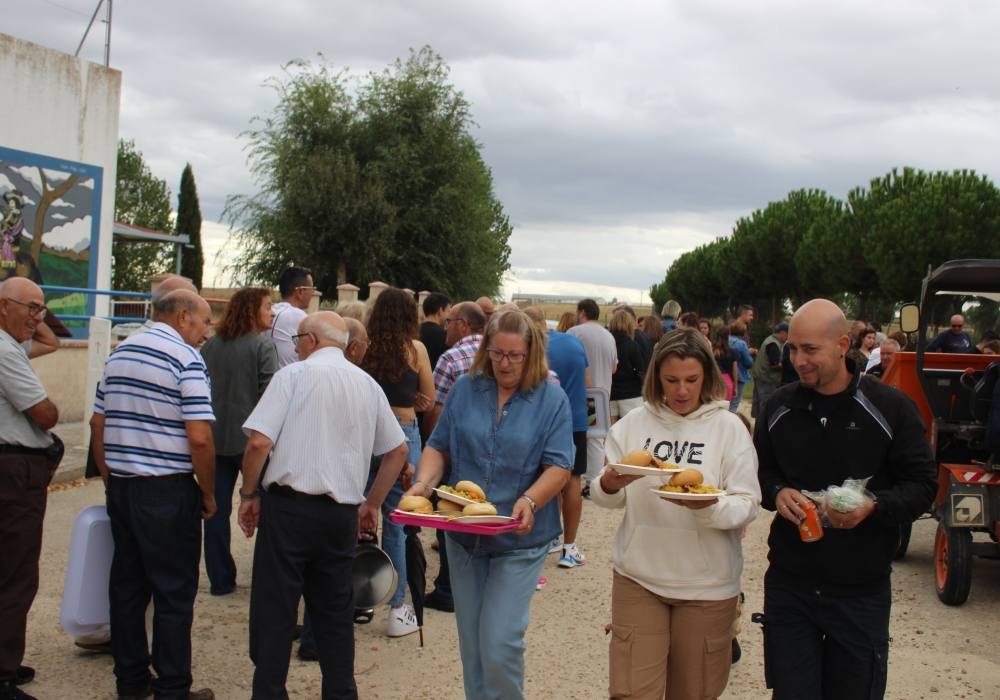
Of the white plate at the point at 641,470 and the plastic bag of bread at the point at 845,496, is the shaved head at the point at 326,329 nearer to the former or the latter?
the white plate at the point at 641,470

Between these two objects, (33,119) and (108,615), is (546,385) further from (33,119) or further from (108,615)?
(33,119)

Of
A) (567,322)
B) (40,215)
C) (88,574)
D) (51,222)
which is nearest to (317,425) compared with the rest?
(88,574)

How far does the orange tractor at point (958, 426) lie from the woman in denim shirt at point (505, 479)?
12.2 ft

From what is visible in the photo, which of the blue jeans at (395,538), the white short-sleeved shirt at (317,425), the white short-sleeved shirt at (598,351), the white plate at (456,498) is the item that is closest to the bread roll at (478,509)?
the white plate at (456,498)

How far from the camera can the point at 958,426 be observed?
7.50 metres

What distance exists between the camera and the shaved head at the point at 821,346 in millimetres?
3525

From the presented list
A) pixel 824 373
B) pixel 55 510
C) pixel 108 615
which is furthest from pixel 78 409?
pixel 824 373

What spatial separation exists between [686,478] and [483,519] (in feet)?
2.57

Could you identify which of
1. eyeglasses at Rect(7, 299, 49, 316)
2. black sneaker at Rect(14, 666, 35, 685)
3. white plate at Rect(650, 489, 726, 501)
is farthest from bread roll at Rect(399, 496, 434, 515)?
black sneaker at Rect(14, 666, 35, 685)

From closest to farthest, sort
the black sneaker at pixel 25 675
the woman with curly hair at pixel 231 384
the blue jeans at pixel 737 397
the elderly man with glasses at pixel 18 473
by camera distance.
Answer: the elderly man with glasses at pixel 18 473 < the black sneaker at pixel 25 675 < the woman with curly hair at pixel 231 384 < the blue jeans at pixel 737 397

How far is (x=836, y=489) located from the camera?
3410 millimetres

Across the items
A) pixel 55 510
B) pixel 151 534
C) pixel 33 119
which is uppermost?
pixel 33 119

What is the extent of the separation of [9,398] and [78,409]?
965 centimetres

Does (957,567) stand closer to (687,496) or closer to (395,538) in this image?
(395,538)
